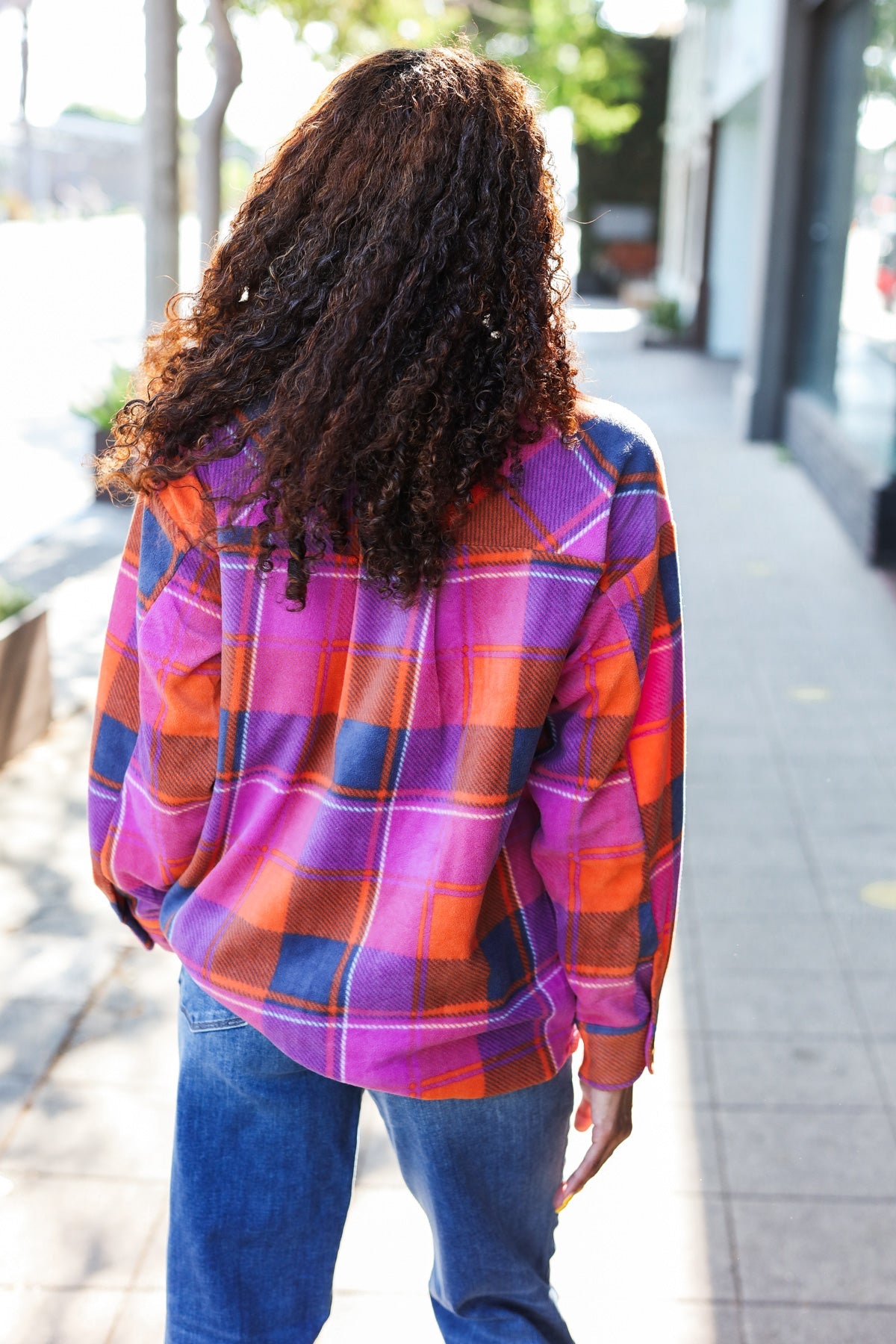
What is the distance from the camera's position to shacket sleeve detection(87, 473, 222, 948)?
1413 mm

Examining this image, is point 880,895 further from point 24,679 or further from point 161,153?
point 161,153

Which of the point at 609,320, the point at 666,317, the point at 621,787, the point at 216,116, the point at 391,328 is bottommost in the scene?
the point at 609,320

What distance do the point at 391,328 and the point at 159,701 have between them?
49 cm

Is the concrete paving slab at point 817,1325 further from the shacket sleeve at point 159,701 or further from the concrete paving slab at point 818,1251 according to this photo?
the shacket sleeve at point 159,701

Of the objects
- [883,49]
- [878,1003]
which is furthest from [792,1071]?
[883,49]

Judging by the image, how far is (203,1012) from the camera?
1.50 metres

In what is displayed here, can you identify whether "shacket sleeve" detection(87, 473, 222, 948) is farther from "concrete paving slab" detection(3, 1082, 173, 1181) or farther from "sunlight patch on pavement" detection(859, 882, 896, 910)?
"sunlight patch on pavement" detection(859, 882, 896, 910)

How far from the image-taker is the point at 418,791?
139cm

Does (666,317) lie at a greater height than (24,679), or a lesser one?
lesser

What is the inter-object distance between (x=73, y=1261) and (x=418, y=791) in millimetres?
1531

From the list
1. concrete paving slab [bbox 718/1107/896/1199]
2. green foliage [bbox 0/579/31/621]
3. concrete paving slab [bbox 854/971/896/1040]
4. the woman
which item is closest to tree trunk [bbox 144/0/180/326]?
green foliage [bbox 0/579/31/621]

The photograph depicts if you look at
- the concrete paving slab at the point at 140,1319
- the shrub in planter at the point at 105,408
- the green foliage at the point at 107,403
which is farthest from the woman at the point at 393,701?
the green foliage at the point at 107,403

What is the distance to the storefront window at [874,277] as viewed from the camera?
7902 millimetres

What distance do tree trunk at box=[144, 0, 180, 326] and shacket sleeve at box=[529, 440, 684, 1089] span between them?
21.0ft
